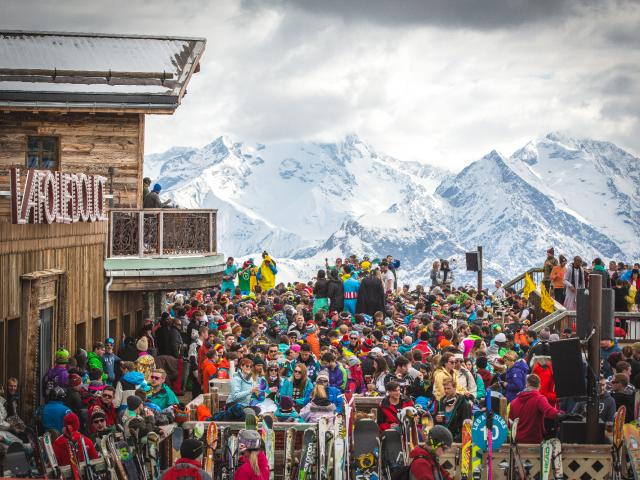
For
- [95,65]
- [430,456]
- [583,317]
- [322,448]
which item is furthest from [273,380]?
[95,65]

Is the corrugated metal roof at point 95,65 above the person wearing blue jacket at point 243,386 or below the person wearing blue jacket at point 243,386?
above

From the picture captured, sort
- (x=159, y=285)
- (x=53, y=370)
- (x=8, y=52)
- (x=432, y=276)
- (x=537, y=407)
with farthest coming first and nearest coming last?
(x=432, y=276) → (x=8, y=52) → (x=159, y=285) → (x=53, y=370) → (x=537, y=407)

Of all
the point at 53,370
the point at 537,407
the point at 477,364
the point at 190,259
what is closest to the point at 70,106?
the point at 190,259

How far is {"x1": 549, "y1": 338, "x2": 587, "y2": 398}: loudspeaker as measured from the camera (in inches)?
495

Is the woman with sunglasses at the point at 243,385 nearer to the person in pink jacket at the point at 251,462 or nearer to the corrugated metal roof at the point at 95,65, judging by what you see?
the person in pink jacket at the point at 251,462

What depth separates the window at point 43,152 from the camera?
2561 cm

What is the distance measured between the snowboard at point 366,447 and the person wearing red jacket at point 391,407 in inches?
12.7

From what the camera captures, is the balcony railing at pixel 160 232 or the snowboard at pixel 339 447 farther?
the balcony railing at pixel 160 232

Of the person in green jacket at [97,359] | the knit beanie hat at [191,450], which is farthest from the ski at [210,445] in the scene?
the person in green jacket at [97,359]

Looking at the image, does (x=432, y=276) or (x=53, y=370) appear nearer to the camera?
(x=53, y=370)

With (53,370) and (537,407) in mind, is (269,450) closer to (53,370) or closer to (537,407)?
(537,407)

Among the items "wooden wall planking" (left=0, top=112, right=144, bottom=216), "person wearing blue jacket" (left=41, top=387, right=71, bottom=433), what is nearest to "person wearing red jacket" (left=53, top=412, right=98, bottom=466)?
"person wearing blue jacket" (left=41, top=387, right=71, bottom=433)

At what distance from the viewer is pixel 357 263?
3500 cm

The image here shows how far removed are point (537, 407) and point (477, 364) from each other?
3.05 m
